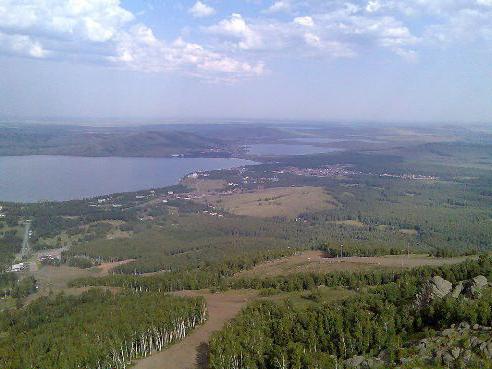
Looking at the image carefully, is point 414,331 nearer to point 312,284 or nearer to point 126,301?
point 312,284

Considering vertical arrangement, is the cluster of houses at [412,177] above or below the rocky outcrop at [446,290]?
below

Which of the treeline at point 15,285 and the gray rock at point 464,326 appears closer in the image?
the gray rock at point 464,326

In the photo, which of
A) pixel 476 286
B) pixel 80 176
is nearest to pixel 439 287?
pixel 476 286

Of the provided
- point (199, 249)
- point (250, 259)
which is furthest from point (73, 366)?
point (199, 249)

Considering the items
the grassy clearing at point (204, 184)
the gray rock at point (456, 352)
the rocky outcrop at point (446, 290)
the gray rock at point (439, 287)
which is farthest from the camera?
the grassy clearing at point (204, 184)

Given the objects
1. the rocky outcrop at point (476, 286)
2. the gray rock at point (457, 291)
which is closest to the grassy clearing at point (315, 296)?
the gray rock at point (457, 291)

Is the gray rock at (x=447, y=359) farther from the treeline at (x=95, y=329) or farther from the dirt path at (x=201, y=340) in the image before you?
the treeline at (x=95, y=329)

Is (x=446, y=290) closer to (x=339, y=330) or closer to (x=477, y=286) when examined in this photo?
(x=477, y=286)
